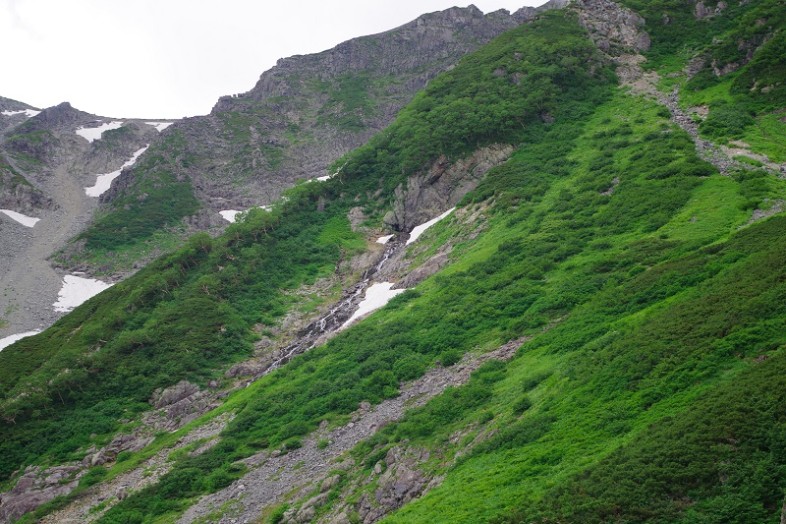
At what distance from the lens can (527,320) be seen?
116 feet

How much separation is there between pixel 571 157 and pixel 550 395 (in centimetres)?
4583

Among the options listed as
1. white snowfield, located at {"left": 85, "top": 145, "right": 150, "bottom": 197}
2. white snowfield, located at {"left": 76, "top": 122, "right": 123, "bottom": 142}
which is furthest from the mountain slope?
white snowfield, located at {"left": 85, "top": 145, "right": 150, "bottom": 197}

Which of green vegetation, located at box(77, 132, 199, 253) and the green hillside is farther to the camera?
green vegetation, located at box(77, 132, 199, 253)

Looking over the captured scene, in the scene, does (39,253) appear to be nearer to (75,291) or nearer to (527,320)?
(75,291)

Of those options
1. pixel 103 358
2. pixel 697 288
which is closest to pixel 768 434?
pixel 697 288

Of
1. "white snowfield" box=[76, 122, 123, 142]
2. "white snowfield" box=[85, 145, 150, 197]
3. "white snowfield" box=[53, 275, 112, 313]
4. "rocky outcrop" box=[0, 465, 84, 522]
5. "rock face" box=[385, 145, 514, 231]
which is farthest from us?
"white snowfield" box=[76, 122, 123, 142]

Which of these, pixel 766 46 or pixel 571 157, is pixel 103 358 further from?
pixel 766 46

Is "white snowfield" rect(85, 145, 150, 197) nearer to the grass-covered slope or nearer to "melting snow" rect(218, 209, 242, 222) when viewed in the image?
the grass-covered slope

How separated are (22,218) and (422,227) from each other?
110334mm

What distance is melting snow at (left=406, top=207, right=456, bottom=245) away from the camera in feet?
218

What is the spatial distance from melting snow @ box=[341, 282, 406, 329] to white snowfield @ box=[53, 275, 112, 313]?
6082cm

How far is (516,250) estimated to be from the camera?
4778 cm

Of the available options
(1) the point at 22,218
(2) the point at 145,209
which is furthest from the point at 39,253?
(2) the point at 145,209

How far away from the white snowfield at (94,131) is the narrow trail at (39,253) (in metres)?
21.3
